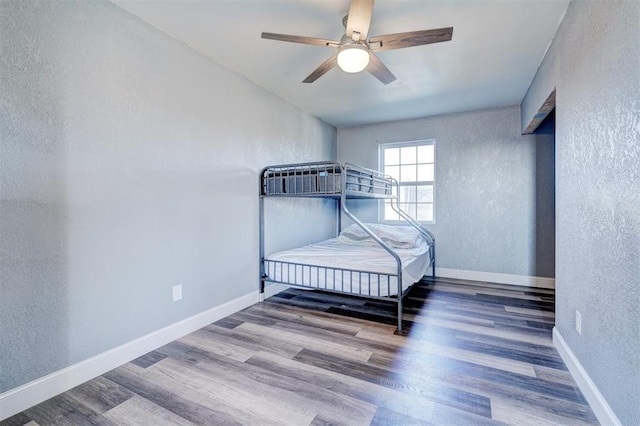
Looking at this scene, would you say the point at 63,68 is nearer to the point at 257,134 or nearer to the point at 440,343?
the point at 257,134

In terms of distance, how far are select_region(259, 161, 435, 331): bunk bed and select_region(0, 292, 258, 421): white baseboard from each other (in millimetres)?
798

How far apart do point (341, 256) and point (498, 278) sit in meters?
2.24

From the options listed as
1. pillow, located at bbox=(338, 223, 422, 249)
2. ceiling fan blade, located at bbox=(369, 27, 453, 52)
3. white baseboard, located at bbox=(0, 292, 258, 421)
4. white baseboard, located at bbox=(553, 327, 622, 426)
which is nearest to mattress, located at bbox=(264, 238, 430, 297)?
pillow, located at bbox=(338, 223, 422, 249)

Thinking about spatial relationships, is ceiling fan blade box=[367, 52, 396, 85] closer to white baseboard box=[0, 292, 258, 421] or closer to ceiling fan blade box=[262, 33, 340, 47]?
ceiling fan blade box=[262, 33, 340, 47]

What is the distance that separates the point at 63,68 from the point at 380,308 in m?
2.87

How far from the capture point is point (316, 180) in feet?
8.89

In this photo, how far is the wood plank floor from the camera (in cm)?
138

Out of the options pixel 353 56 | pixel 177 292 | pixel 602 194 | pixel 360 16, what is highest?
pixel 360 16

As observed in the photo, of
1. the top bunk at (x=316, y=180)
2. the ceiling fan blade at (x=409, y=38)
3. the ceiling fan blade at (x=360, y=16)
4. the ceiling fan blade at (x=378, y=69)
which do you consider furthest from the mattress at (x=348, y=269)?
the ceiling fan blade at (x=360, y=16)

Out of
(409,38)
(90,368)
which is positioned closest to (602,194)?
(409,38)

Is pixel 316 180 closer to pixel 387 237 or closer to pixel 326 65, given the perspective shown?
pixel 326 65

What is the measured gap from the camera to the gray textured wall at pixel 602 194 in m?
1.12

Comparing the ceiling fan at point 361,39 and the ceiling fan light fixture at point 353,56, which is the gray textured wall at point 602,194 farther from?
the ceiling fan light fixture at point 353,56

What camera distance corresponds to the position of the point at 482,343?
208cm
